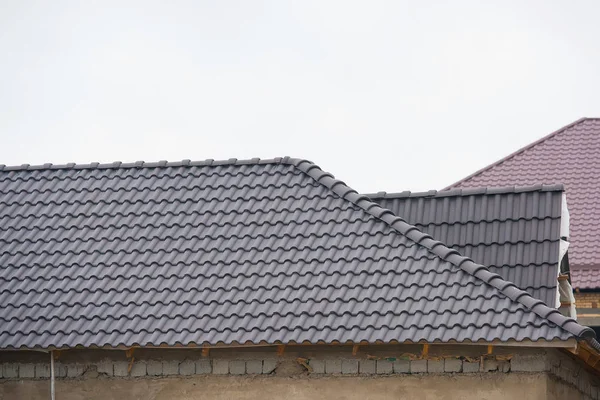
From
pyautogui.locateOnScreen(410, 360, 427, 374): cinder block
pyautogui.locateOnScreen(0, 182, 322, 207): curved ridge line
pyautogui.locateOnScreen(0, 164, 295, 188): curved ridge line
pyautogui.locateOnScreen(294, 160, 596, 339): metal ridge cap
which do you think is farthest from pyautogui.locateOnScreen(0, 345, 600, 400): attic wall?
pyautogui.locateOnScreen(0, 164, 295, 188): curved ridge line

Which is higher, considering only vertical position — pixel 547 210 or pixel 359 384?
pixel 547 210

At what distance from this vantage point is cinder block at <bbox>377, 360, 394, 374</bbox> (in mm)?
14297

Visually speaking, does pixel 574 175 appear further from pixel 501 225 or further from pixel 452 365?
pixel 452 365

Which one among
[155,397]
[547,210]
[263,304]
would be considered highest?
[547,210]

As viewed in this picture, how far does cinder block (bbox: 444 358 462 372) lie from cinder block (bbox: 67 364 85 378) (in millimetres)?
4174

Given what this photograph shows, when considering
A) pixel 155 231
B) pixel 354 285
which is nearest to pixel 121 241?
pixel 155 231

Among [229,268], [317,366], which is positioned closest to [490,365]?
[317,366]

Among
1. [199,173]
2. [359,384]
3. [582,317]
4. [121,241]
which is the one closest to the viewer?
[359,384]

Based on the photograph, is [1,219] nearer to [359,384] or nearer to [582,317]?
[359,384]

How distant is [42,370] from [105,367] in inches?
30.6

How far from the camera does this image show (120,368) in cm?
1503

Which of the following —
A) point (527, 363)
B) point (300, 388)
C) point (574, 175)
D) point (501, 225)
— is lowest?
point (300, 388)

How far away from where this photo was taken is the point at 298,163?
1730 cm

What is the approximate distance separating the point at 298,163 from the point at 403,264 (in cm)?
292
